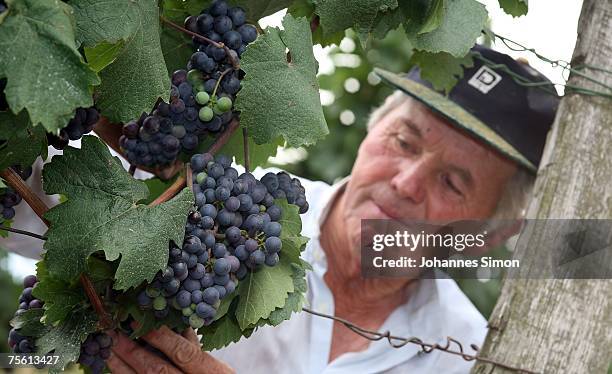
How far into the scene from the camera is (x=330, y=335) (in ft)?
6.89

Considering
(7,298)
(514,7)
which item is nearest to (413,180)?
(514,7)

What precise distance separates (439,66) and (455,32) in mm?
379

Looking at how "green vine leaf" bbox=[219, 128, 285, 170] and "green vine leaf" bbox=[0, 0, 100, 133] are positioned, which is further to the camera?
"green vine leaf" bbox=[219, 128, 285, 170]

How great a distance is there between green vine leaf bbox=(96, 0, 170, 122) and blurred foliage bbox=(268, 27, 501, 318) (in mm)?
3524

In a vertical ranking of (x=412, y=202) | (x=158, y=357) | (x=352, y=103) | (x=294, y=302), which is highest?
(x=294, y=302)

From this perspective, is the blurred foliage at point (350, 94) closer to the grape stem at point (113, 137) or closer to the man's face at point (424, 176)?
the man's face at point (424, 176)

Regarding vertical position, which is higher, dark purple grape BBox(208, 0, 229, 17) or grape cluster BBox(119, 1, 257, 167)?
dark purple grape BBox(208, 0, 229, 17)

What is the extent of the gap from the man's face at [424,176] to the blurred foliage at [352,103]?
236 cm

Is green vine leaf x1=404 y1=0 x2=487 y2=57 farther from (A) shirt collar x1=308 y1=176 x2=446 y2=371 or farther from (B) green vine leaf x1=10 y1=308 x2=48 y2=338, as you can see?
(A) shirt collar x1=308 y1=176 x2=446 y2=371

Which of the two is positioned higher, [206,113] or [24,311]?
[206,113]

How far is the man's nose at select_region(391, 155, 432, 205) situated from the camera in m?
2.05

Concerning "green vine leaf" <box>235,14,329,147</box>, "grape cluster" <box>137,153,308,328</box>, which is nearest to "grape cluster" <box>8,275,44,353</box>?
"grape cluster" <box>137,153,308,328</box>

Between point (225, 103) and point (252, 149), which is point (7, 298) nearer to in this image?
point (252, 149)

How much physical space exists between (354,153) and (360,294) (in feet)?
7.62
